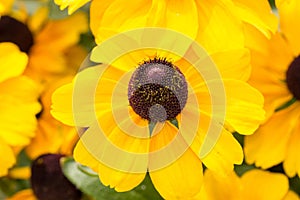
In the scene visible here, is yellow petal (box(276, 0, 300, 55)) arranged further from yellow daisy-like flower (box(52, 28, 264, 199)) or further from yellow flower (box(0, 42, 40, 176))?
yellow flower (box(0, 42, 40, 176))

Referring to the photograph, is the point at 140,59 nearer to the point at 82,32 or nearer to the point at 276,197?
the point at 276,197

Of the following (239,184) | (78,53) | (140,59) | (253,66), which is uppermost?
(140,59)

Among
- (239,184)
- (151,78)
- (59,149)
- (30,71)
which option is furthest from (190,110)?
(30,71)

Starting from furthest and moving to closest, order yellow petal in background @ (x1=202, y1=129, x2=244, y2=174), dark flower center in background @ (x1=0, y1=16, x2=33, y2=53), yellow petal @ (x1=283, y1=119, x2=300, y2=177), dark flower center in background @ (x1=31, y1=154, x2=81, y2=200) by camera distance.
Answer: dark flower center in background @ (x1=0, y1=16, x2=33, y2=53)
dark flower center in background @ (x1=31, y1=154, x2=81, y2=200)
yellow petal @ (x1=283, y1=119, x2=300, y2=177)
yellow petal in background @ (x1=202, y1=129, x2=244, y2=174)

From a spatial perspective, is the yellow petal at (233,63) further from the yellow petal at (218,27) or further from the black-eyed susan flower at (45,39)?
the black-eyed susan flower at (45,39)

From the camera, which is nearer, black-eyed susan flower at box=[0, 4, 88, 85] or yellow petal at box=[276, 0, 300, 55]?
yellow petal at box=[276, 0, 300, 55]

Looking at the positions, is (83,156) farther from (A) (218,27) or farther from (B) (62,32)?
(B) (62,32)

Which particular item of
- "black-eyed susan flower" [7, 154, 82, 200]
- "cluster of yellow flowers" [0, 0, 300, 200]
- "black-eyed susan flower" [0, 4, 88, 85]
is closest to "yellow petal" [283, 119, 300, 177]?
"cluster of yellow flowers" [0, 0, 300, 200]
